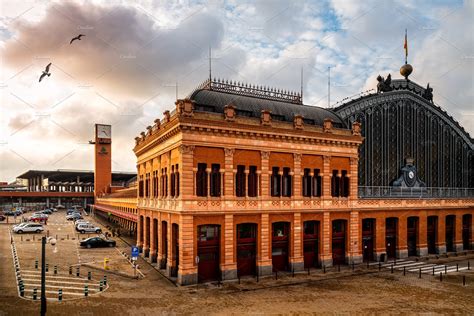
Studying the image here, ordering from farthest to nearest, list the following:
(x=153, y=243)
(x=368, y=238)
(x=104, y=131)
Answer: (x=104, y=131), (x=368, y=238), (x=153, y=243)

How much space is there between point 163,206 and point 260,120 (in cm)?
1248

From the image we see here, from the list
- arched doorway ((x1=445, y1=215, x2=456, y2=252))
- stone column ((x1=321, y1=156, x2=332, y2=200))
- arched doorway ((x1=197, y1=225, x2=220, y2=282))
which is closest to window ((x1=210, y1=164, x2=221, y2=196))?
arched doorway ((x1=197, y1=225, x2=220, y2=282))

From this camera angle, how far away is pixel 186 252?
106 feet

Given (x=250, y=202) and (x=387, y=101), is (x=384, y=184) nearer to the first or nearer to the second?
(x=387, y=101)

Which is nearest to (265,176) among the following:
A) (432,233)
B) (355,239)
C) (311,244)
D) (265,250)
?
(265,250)

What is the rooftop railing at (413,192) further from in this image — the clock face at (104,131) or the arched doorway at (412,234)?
the clock face at (104,131)

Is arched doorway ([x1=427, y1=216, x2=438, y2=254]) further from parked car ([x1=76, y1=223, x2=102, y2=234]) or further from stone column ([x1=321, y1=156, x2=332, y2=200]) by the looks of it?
parked car ([x1=76, y1=223, x2=102, y2=234])

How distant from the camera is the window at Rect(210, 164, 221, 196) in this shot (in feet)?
113

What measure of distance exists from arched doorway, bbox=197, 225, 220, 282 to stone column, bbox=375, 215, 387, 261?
19.8 metres

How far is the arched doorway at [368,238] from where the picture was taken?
44000 millimetres

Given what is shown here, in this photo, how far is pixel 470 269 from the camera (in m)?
40.7

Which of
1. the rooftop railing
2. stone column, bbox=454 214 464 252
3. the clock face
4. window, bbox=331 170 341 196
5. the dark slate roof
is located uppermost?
the clock face

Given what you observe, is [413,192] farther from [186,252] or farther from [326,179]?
[186,252]

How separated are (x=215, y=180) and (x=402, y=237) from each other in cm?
2534
